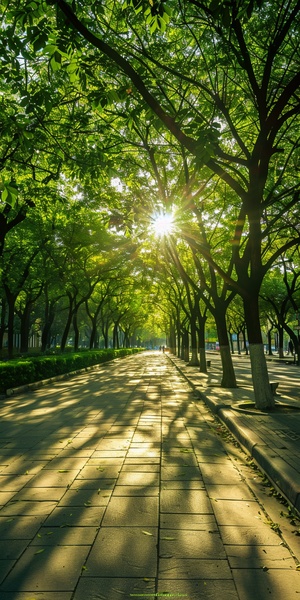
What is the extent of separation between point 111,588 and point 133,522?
107cm

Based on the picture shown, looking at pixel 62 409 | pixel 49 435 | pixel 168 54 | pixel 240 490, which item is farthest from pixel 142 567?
pixel 168 54

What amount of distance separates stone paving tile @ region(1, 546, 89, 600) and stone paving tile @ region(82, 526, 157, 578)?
0.31 feet

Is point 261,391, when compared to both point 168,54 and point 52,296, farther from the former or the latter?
point 52,296

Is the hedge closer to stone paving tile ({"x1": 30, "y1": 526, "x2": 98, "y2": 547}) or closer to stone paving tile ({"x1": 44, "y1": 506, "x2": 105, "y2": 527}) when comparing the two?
stone paving tile ({"x1": 44, "y1": 506, "x2": 105, "y2": 527})

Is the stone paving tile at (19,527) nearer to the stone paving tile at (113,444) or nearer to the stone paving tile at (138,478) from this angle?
the stone paving tile at (138,478)

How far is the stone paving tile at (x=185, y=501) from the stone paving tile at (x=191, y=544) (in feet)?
1.48

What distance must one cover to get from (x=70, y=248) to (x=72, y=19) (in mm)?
19496

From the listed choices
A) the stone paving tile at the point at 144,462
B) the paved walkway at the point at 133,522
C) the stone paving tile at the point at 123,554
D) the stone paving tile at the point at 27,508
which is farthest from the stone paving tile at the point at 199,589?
the stone paving tile at the point at 144,462

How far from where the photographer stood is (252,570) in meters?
3.06

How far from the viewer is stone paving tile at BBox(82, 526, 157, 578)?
300cm

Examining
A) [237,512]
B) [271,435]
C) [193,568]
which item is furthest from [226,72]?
[193,568]

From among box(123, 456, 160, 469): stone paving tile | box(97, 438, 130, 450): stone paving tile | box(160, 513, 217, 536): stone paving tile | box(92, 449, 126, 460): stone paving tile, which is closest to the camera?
box(160, 513, 217, 536): stone paving tile

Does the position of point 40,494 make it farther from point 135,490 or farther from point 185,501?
point 185,501

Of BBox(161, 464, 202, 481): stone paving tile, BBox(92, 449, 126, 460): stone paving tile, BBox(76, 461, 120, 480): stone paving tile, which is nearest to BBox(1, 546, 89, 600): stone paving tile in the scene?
BBox(76, 461, 120, 480): stone paving tile
